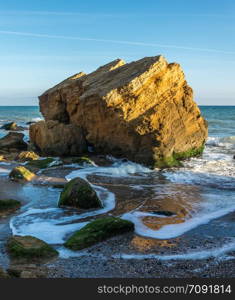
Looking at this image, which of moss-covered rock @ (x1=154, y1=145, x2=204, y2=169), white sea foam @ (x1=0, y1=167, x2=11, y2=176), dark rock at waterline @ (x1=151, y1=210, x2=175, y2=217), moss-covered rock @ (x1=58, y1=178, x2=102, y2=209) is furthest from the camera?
moss-covered rock @ (x1=154, y1=145, x2=204, y2=169)

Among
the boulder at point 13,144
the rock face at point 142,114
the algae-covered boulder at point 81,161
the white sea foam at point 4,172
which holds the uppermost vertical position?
the rock face at point 142,114

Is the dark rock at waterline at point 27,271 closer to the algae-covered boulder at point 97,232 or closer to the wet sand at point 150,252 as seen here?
the wet sand at point 150,252

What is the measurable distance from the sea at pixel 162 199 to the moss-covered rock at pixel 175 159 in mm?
383

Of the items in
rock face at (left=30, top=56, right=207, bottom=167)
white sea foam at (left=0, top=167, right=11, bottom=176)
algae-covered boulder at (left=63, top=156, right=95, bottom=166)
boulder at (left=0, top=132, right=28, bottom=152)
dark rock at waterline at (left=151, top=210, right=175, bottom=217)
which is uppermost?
rock face at (left=30, top=56, right=207, bottom=167)

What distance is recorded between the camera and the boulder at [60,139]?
22188 millimetres

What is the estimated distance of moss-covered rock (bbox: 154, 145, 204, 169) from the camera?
1970 centimetres

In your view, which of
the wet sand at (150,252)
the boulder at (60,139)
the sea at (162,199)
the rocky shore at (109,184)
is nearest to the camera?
the wet sand at (150,252)

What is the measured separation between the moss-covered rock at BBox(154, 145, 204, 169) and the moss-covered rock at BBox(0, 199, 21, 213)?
28.9ft

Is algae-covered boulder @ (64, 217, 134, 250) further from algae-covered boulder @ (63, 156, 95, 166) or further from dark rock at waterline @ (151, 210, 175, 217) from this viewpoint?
algae-covered boulder @ (63, 156, 95, 166)

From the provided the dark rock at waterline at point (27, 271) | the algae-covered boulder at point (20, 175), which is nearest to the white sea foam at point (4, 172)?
the algae-covered boulder at point (20, 175)

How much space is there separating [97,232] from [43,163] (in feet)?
35.5

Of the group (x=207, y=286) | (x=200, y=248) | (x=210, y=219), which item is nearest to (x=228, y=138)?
(x=210, y=219)

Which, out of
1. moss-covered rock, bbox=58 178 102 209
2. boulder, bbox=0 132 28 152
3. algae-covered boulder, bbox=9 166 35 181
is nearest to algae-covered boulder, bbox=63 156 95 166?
algae-covered boulder, bbox=9 166 35 181

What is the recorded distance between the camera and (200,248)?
28.8 ft
